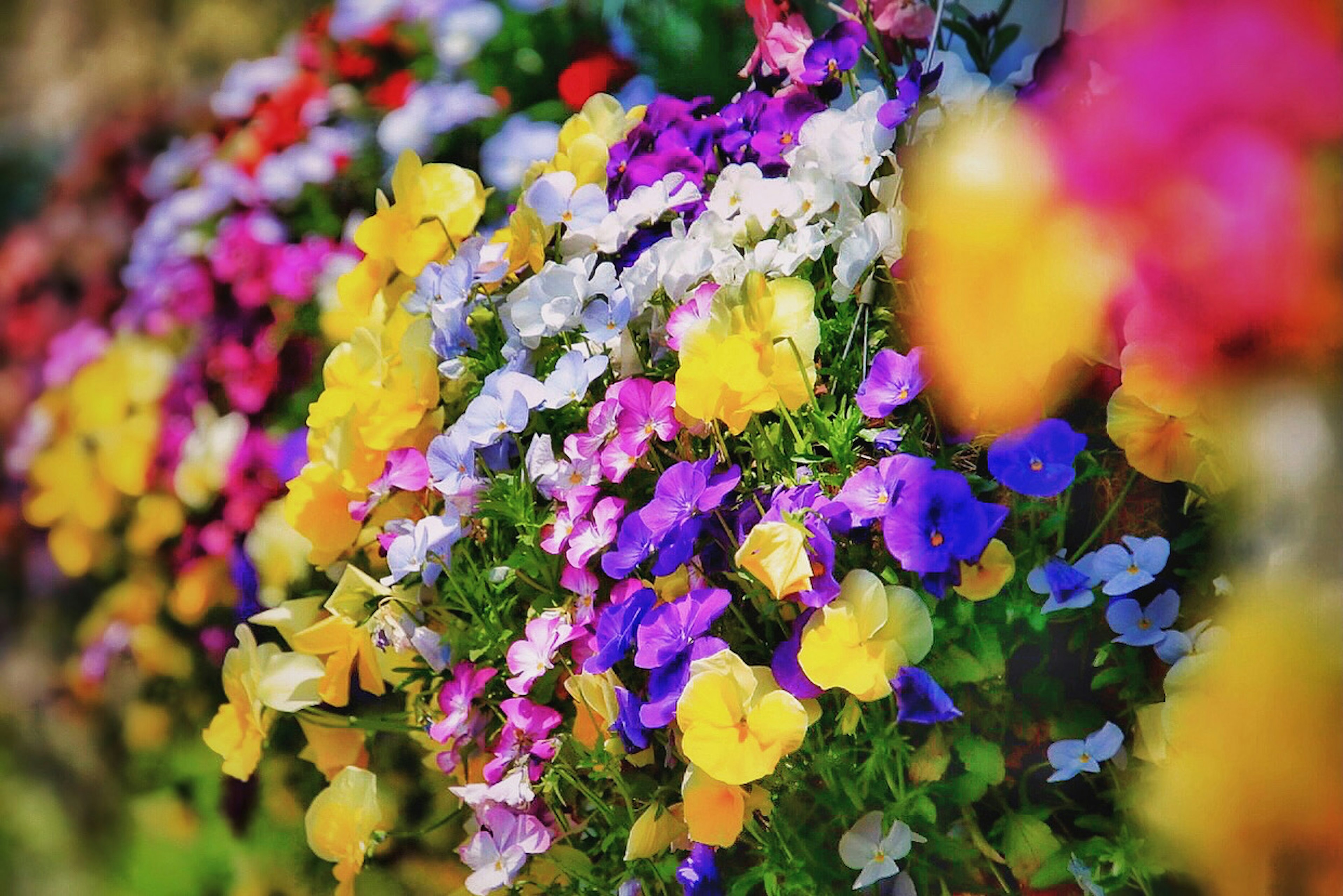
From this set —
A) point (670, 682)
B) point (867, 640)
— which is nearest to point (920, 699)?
point (867, 640)

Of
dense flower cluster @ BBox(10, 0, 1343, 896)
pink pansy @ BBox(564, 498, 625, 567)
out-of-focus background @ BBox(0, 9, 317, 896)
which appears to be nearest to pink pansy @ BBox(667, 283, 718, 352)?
dense flower cluster @ BBox(10, 0, 1343, 896)

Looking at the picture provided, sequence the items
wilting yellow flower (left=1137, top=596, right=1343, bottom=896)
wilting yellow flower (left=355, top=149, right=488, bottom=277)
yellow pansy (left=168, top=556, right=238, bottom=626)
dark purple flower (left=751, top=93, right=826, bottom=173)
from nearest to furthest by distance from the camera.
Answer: wilting yellow flower (left=1137, top=596, right=1343, bottom=896)
dark purple flower (left=751, top=93, right=826, bottom=173)
wilting yellow flower (left=355, top=149, right=488, bottom=277)
yellow pansy (left=168, top=556, right=238, bottom=626)

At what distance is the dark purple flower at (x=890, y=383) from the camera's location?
2.56 ft

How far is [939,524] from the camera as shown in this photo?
2.36ft

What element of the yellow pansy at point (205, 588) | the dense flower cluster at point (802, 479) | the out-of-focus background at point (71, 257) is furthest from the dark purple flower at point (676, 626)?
the out-of-focus background at point (71, 257)

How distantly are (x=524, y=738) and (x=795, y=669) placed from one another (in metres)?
0.23

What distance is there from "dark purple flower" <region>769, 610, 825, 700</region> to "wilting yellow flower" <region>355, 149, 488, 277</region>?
510 millimetres

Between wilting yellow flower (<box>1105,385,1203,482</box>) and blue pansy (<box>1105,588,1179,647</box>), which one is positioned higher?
wilting yellow flower (<box>1105,385,1203,482</box>)

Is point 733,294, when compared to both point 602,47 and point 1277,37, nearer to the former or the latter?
point 1277,37

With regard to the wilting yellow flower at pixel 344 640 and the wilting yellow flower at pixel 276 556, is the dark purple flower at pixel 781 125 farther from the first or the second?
the wilting yellow flower at pixel 276 556

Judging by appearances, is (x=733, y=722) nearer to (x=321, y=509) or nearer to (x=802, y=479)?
(x=802, y=479)

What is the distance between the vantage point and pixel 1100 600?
0.73 metres

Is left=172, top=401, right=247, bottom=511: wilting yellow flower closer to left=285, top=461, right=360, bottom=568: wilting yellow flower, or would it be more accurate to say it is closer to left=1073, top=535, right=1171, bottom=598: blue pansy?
left=285, top=461, right=360, bottom=568: wilting yellow flower

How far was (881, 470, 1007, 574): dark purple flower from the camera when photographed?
70 centimetres
